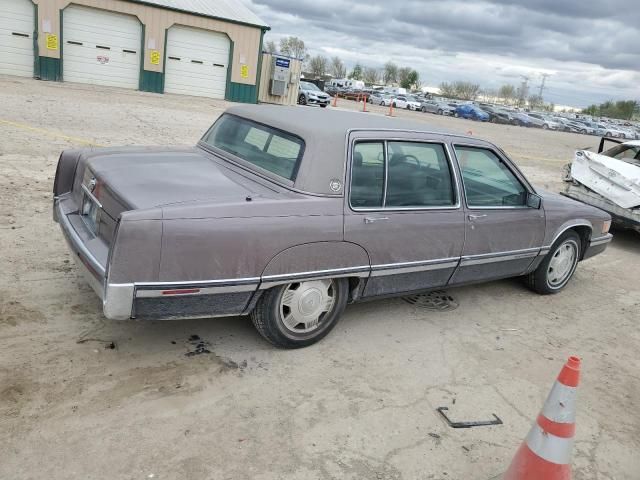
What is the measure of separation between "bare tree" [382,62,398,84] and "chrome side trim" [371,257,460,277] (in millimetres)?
112261

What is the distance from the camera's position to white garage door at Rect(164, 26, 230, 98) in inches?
934

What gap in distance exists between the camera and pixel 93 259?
3391 mm

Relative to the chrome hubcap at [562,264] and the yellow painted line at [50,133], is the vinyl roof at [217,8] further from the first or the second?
the chrome hubcap at [562,264]

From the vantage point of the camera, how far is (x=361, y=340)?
4.26 metres

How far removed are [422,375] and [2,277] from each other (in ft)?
10.8

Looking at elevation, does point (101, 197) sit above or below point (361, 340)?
above

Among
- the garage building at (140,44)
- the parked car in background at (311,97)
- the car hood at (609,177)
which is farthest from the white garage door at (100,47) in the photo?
the car hood at (609,177)

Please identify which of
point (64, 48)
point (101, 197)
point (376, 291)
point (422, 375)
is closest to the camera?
point (101, 197)

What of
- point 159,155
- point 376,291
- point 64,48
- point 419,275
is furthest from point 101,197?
point 64,48

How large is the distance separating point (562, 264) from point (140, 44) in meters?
21.4

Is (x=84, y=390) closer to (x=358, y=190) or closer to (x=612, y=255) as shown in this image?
(x=358, y=190)

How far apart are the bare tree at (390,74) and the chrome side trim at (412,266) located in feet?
368

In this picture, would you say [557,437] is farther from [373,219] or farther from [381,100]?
[381,100]

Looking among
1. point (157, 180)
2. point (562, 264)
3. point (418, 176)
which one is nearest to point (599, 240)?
point (562, 264)
